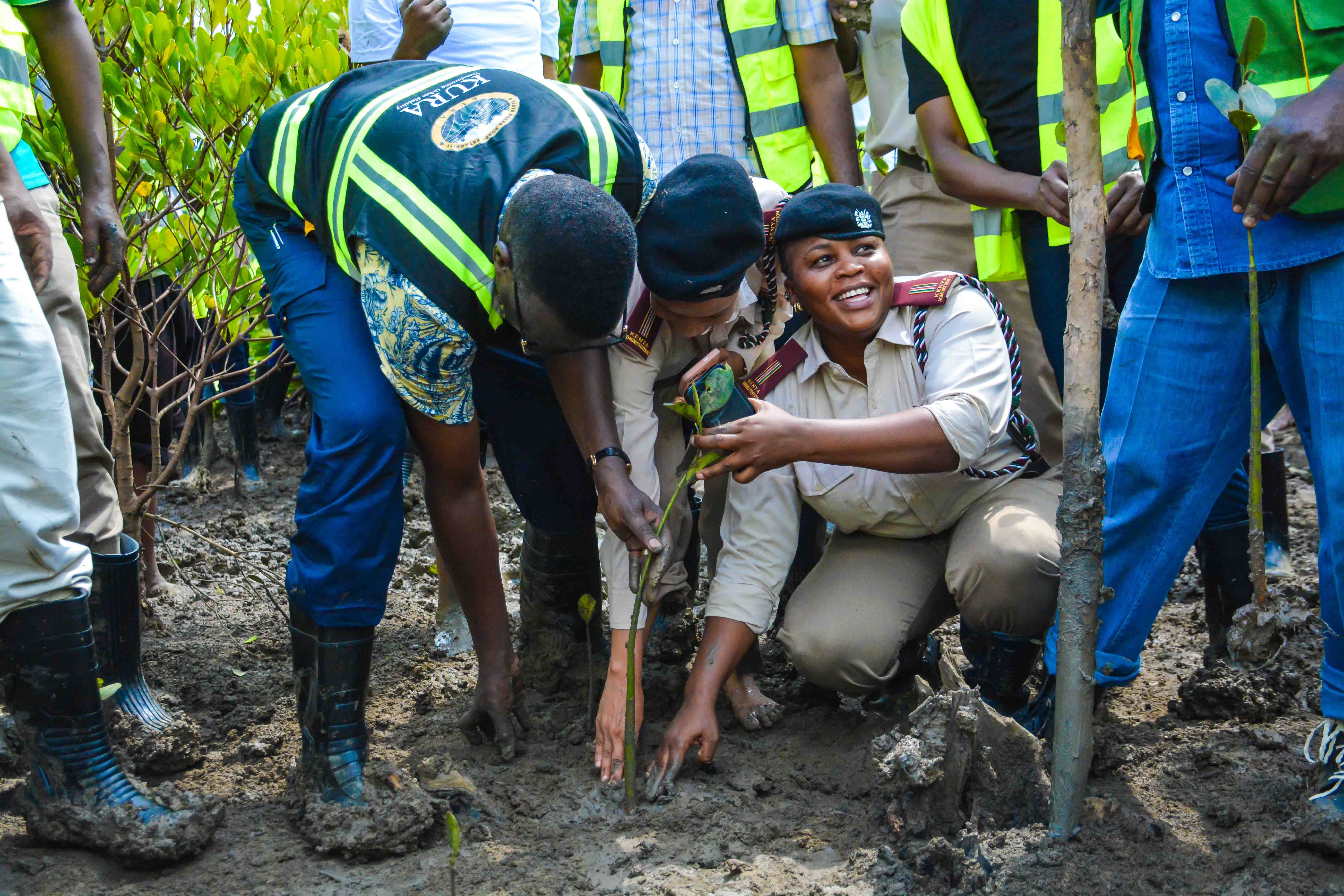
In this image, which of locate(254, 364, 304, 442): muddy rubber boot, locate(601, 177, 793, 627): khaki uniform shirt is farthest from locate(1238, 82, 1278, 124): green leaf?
locate(254, 364, 304, 442): muddy rubber boot

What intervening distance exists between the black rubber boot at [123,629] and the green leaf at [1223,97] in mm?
2317

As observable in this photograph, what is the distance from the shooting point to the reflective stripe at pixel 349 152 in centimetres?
208

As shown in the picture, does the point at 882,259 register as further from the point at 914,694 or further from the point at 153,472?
the point at 153,472

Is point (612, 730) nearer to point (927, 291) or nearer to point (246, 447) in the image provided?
point (927, 291)

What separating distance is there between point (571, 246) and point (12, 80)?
4.18 feet

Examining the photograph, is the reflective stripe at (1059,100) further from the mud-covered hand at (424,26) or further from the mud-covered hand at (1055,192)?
the mud-covered hand at (424,26)

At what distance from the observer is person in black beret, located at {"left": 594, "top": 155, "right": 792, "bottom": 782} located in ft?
7.32

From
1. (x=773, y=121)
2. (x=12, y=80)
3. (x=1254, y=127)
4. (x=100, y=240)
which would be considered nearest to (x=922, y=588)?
(x=1254, y=127)

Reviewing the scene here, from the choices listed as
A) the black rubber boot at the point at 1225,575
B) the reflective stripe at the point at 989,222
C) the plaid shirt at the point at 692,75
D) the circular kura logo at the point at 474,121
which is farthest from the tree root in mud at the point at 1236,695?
the circular kura logo at the point at 474,121

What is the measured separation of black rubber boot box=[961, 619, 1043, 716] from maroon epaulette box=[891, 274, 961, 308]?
2.37 ft

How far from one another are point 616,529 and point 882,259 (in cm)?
84

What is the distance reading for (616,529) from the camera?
2.34 metres

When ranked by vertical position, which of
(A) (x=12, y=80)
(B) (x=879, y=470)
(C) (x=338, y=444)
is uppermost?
(A) (x=12, y=80)

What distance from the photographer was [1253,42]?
66.8 inches
